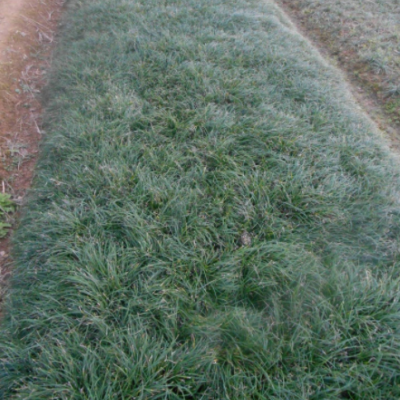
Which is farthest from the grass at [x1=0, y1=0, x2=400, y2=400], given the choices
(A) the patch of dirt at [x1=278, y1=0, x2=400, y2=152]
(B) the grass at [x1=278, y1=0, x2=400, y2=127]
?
(B) the grass at [x1=278, y1=0, x2=400, y2=127]

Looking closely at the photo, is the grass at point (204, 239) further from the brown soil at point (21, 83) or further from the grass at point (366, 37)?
the grass at point (366, 37)

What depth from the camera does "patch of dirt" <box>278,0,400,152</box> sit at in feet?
17.1

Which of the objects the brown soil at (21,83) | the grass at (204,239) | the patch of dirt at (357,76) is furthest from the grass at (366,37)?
the brown soil at (21,83)

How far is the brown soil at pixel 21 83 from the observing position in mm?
4406

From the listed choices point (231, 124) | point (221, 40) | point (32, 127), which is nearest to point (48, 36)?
point (32, 127)

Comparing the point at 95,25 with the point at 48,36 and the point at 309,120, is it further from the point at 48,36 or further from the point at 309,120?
the point at 309,120

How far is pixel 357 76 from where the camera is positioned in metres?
6.14

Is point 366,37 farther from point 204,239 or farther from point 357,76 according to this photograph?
point 204,239

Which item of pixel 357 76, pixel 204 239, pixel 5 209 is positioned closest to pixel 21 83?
pixel 5 209

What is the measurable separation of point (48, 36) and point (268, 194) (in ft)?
20.1

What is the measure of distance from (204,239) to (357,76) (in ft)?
15.8

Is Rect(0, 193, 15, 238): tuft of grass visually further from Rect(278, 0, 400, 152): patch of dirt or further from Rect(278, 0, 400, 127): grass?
Rect(278, 0, 400, 127): grass

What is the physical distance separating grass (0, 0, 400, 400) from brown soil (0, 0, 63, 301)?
1.26 ft

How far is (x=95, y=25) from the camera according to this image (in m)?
6.31
